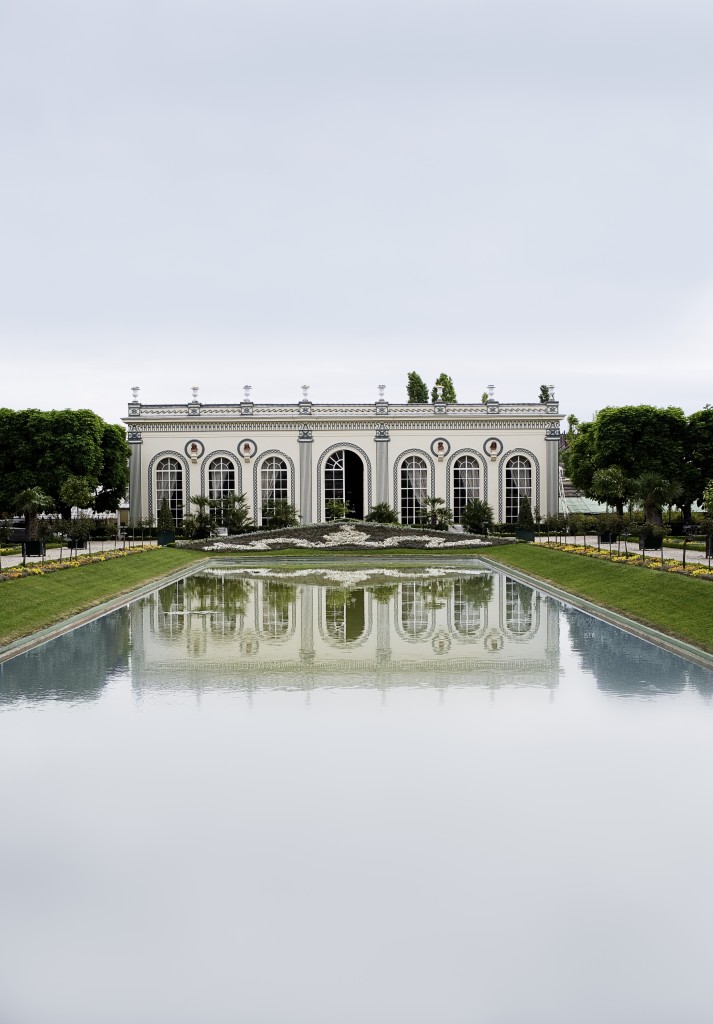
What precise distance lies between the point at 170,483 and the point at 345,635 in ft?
111

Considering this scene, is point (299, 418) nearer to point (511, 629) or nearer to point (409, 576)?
point (409, 576)

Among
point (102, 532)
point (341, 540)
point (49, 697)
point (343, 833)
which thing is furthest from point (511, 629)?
point (102, 532)

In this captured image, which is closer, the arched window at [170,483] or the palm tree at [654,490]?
the palm tree at [654,490]

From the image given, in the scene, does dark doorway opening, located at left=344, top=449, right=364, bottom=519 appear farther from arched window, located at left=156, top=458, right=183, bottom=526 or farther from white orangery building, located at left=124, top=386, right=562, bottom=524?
arched window, located at left=156, top=458, right=183, bottom=526

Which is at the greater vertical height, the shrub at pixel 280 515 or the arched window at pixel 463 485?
the arched window at pixel 463 485

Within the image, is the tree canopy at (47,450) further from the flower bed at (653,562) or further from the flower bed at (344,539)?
the flower bed at (653,562)

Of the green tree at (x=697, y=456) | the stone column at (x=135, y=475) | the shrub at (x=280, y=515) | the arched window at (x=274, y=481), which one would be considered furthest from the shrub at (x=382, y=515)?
the green tree at (x=697, y=456)

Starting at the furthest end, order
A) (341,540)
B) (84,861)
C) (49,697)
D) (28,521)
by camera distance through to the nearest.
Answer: (341,540), (28,521), (49,697), (84,861)

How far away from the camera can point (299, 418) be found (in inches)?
1754

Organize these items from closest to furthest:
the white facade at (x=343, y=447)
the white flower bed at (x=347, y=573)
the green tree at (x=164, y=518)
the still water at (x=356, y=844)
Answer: the still water at (x=356, y=844)
the white flower bed at (x=347, y=573)
the green tree at (x=164, y=518)
the white facade at (x=343, y=447)

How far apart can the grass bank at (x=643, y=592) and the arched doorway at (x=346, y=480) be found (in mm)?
20774

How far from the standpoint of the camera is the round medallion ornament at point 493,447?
4472 centimetres

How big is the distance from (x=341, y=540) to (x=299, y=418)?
33.3 feet

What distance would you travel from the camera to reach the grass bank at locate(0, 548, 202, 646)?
44.7 feet
